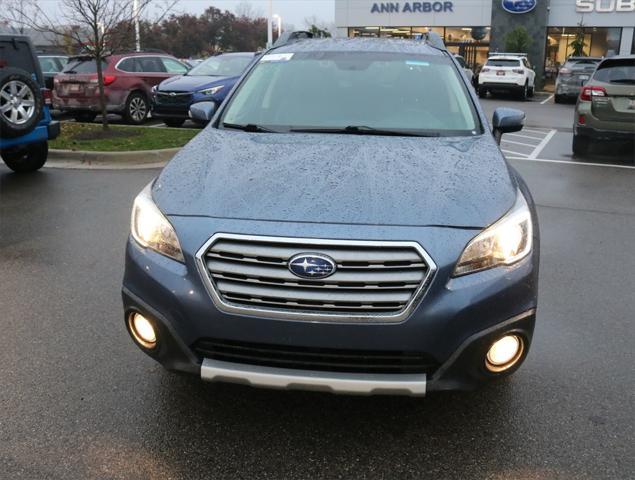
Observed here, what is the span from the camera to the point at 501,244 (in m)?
2.67

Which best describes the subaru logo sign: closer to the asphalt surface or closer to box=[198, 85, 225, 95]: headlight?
box=[198, 85, 225, 95]: headlight

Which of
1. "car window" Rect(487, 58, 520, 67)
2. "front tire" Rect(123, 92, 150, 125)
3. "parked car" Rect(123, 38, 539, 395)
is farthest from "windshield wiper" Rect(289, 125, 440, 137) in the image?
"car window" Rect(487, 58, 520, 67)

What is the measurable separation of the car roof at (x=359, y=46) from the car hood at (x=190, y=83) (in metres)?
8.48

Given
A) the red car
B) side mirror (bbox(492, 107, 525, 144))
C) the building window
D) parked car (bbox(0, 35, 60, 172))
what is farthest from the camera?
the building window

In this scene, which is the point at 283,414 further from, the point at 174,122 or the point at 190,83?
the point at 174,122

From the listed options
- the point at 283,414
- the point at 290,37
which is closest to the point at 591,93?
the point at 290,37

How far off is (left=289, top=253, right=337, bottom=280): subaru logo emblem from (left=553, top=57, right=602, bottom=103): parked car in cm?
2313

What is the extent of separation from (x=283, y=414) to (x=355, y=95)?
2075 millimetres

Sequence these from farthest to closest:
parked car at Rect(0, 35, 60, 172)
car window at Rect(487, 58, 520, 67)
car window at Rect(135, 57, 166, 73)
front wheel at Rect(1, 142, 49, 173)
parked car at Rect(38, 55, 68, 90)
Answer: car window at Rect(487, 58, 520, 67)
parked car at Rect(38, 55, 68, 90)
car window at Rect(135, 57, 166, 73)
front wheel at Rect(1, 142, 49, 173)
parked car at Rect(0, 35, 60, 172)

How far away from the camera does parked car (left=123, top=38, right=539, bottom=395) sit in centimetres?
250

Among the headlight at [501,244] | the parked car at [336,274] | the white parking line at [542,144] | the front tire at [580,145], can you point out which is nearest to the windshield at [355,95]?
the parked car at [336,274]

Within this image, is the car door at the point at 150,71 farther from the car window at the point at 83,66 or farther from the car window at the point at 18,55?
the car window at the point at 18,55

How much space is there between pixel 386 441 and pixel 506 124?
2458mm

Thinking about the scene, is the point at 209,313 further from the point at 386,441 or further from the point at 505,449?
the point at 505,449
